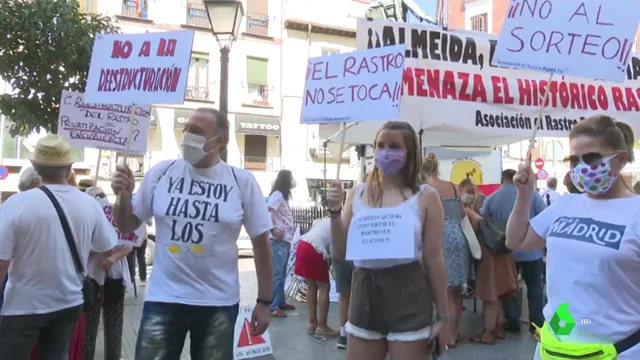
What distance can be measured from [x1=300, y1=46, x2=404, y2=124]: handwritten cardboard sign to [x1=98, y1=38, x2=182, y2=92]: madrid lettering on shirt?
43.1 inches

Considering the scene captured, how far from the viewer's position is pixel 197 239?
2885 mm

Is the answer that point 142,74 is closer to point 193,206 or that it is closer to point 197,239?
point 193,206

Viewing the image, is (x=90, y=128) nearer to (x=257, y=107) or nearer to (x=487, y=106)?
(x=487, y=106)

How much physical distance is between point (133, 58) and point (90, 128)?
2.25 meters

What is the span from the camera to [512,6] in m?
3.57

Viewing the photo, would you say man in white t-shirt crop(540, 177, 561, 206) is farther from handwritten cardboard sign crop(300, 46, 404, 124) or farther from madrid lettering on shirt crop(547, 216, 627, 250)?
madrid lettering on shirt crop(547, 216, 627, 250)

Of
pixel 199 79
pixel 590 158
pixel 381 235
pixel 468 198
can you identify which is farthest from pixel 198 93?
pixel 590 158

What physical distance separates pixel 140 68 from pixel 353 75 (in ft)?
4.83

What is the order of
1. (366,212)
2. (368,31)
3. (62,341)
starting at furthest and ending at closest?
(368,31)
(62,341)
(366,212)

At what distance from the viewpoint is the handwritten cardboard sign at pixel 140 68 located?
149 inches

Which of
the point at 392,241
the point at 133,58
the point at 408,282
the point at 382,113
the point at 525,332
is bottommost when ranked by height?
the point at 525,332

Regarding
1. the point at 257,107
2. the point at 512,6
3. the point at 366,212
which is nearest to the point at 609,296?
the point at 366,212

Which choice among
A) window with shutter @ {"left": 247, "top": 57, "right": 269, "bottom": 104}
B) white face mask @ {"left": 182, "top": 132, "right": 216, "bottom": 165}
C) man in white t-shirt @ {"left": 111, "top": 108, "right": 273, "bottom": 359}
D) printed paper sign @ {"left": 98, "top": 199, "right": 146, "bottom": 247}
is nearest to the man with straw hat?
man in white t-shirt @ {"left": 111, "top": 108, "right": 273, "bottom": 359}

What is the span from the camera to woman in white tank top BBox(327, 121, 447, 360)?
283cm
